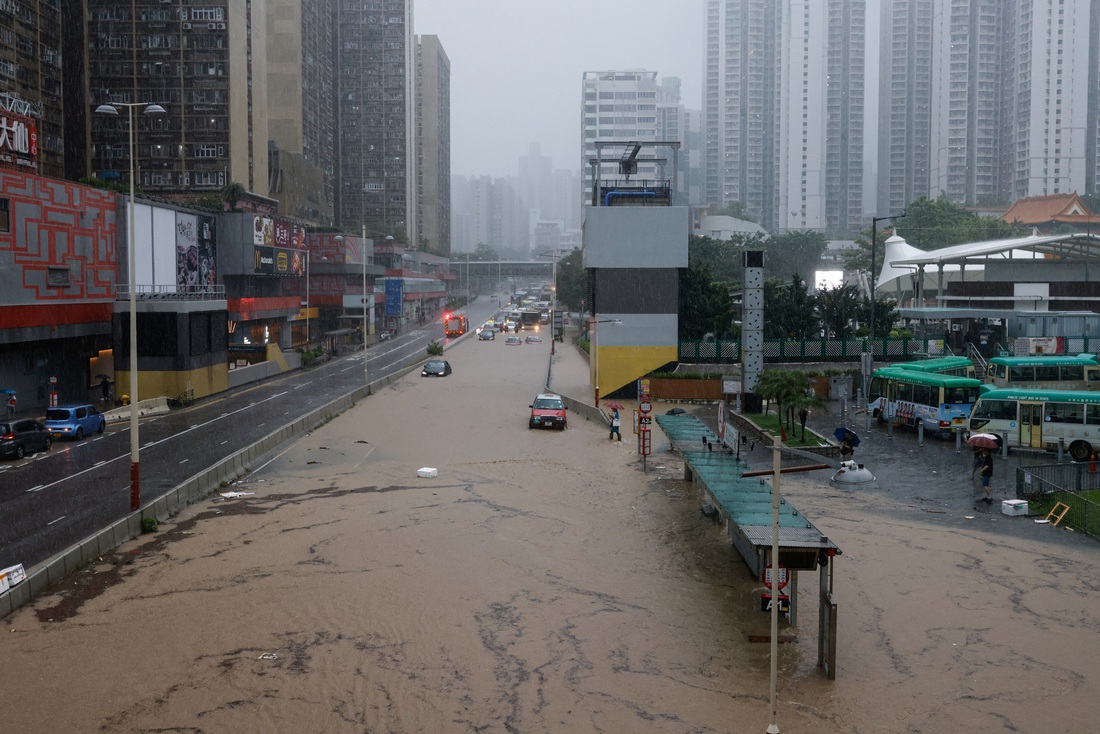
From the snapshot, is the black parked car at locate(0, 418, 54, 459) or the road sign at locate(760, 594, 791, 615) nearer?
the road sign at locate(760, 594, 791, 615)

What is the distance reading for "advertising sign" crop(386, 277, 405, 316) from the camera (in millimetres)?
115431

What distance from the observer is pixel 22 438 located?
32.0 meters

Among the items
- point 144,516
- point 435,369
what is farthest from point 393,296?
point 144,516

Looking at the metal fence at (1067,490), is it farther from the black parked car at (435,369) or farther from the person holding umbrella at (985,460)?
the black parked car at (435,369)

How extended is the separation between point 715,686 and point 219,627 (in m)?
8.26

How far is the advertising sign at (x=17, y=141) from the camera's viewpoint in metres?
40.3

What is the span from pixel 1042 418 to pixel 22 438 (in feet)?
110

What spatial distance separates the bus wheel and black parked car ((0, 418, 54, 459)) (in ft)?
112

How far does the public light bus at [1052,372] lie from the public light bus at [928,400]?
4768mm

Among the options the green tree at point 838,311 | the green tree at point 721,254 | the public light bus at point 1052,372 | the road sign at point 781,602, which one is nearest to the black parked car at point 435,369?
the green tree at point 838,311

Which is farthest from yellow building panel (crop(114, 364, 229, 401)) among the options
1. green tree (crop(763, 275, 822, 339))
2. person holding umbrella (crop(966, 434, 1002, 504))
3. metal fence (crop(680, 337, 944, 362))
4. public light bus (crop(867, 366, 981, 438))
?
→ person holding umbrella (crop(966, 434, 1002, 504))

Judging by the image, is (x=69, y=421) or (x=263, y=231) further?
(x=263, y=231)

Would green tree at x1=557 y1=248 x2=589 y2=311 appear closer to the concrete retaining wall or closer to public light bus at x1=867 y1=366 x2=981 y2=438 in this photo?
public light bus at x1=867 y1=366 x2=981 y2=438

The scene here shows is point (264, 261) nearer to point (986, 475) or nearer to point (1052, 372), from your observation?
point (1052, 372)
